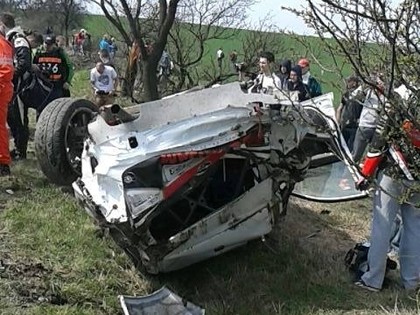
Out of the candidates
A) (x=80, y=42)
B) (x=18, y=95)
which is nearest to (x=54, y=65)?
(x=18, y=95)

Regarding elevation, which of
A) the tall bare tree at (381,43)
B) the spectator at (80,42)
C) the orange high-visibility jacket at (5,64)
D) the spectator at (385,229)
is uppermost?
the tall bare tree at (381,43)

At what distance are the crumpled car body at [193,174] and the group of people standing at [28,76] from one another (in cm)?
246

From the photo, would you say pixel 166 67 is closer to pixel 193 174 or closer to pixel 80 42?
pixel 193 174

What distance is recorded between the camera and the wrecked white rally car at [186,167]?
4.78m

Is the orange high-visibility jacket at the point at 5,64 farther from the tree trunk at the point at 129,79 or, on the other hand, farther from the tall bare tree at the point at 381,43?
the tree trunk at the point at 129,79

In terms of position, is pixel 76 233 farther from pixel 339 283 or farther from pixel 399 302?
pixel 399 302

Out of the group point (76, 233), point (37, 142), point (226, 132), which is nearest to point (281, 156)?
point (226, 132)

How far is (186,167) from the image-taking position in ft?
16.0

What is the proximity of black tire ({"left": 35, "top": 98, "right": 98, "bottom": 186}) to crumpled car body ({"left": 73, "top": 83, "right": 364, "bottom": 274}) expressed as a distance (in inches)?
29.2

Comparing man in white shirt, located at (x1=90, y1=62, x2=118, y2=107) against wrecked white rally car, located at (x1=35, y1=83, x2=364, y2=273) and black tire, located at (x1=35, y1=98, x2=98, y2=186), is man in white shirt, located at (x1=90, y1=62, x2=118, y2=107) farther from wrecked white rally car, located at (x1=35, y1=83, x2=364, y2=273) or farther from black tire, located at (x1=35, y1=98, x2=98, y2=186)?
wrecked white rally car, located at (x1=35, y1=83, x2=364, y2=273)

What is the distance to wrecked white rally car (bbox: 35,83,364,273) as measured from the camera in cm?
478

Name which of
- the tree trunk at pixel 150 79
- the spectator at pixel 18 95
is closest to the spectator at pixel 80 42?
the tree trunk at pixel 150 79

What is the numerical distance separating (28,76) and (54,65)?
55 cm

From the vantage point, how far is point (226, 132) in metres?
5.11
